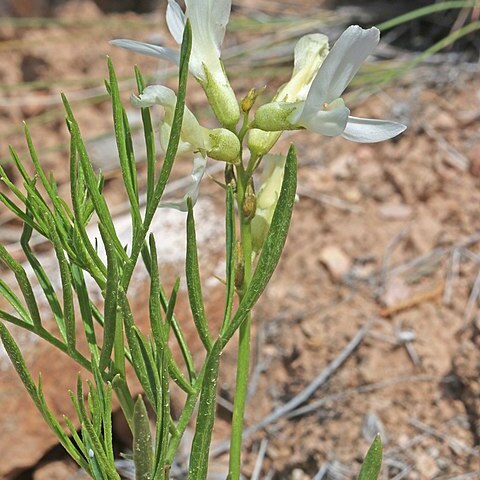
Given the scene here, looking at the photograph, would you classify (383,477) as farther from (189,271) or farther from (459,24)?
(459,24)

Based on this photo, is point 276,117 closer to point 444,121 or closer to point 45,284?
point 45,284

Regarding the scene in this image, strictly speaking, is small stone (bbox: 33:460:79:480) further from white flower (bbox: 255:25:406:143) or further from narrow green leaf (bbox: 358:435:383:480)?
white flower (bbox: 255:25:406:143)

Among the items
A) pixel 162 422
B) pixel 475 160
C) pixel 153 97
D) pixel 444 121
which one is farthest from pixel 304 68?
pixel 444 121

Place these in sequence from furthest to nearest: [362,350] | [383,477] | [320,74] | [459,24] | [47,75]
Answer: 1. [47,75]
2. [459,24]
3. [362,350]
4. [383,477]
5. [320,74]

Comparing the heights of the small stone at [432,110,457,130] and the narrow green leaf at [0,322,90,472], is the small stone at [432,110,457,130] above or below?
above

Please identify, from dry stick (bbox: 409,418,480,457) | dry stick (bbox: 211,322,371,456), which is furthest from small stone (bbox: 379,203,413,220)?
dry stick (bbox: 409,418,480,457)

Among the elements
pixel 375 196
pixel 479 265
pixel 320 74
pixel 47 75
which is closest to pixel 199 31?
pixel 320 74
